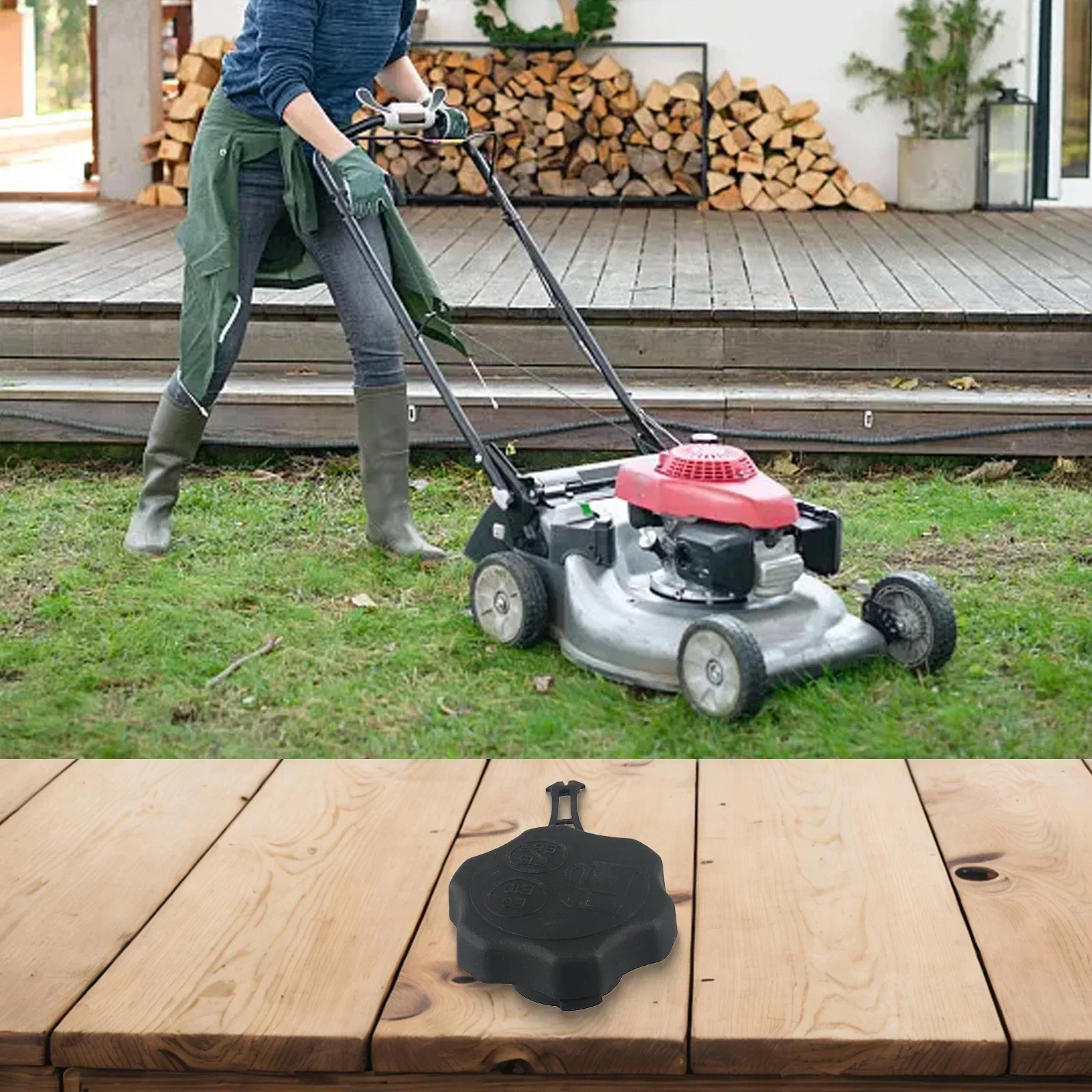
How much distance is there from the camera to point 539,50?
8016 mm

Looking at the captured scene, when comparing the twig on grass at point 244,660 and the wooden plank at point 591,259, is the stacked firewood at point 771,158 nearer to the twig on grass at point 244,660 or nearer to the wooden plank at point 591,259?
the wooden plank at point 591,259

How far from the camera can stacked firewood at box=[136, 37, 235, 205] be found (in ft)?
25.8

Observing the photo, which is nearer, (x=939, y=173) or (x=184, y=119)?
(x=939, y=173)

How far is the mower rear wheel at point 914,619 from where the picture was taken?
3.06m

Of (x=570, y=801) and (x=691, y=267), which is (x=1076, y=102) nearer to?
(x=691, y=267)

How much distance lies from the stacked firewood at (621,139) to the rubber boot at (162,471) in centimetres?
412

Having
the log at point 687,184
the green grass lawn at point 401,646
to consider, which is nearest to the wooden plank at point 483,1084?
the green grass lawn at point 401,646

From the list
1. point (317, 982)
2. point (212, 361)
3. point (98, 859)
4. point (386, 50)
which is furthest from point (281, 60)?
point (317, 982)

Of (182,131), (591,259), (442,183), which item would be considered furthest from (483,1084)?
(182,131)

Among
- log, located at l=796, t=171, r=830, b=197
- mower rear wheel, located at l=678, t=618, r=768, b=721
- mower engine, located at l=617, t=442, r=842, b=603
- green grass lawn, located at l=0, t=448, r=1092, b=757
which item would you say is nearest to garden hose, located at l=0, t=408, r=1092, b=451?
green grass lawn, located at l=0, t=448, r=1092, b=757

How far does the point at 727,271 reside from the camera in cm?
579

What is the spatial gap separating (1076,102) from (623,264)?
10.3ft

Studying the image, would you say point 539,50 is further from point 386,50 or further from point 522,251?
point 386,50

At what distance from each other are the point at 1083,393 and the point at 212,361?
2.35 metres
